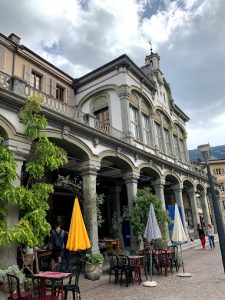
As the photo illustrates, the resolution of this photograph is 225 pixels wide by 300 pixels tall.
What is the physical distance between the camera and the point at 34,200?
7.45 m

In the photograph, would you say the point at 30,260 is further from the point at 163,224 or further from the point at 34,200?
the point at 163,224

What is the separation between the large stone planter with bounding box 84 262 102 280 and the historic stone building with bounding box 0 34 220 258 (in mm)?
911

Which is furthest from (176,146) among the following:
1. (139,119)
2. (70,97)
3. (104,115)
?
(70,97)

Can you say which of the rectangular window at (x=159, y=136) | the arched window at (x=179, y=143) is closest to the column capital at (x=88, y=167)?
the rectangular window at (x=159, y=136)

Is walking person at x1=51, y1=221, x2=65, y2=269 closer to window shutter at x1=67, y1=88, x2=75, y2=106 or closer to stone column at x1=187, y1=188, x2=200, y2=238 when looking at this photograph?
window shutter at x1=67, y1=88, x2=75, y2=106

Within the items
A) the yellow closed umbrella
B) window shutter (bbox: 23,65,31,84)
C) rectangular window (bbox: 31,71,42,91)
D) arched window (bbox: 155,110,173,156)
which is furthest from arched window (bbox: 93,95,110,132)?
the yellow closed umbrella

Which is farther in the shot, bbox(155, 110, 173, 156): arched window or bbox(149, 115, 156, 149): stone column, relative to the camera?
bbox(155, 110, 173, 156): arched window

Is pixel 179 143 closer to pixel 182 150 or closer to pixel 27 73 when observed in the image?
pixel 182 150

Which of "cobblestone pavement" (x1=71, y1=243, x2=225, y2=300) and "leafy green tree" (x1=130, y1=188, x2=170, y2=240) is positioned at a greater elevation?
"leafy green tree" (x1=130, y1=188, x2=170, y2=240)

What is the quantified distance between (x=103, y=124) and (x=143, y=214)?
4.79 meters

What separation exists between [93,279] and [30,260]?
2.25 metres

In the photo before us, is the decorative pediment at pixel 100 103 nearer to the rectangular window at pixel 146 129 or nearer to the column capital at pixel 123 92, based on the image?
the column capital at pixel 123 92

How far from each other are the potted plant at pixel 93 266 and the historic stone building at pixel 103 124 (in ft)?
2.16

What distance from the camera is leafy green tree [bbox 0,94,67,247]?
22.2 ft
